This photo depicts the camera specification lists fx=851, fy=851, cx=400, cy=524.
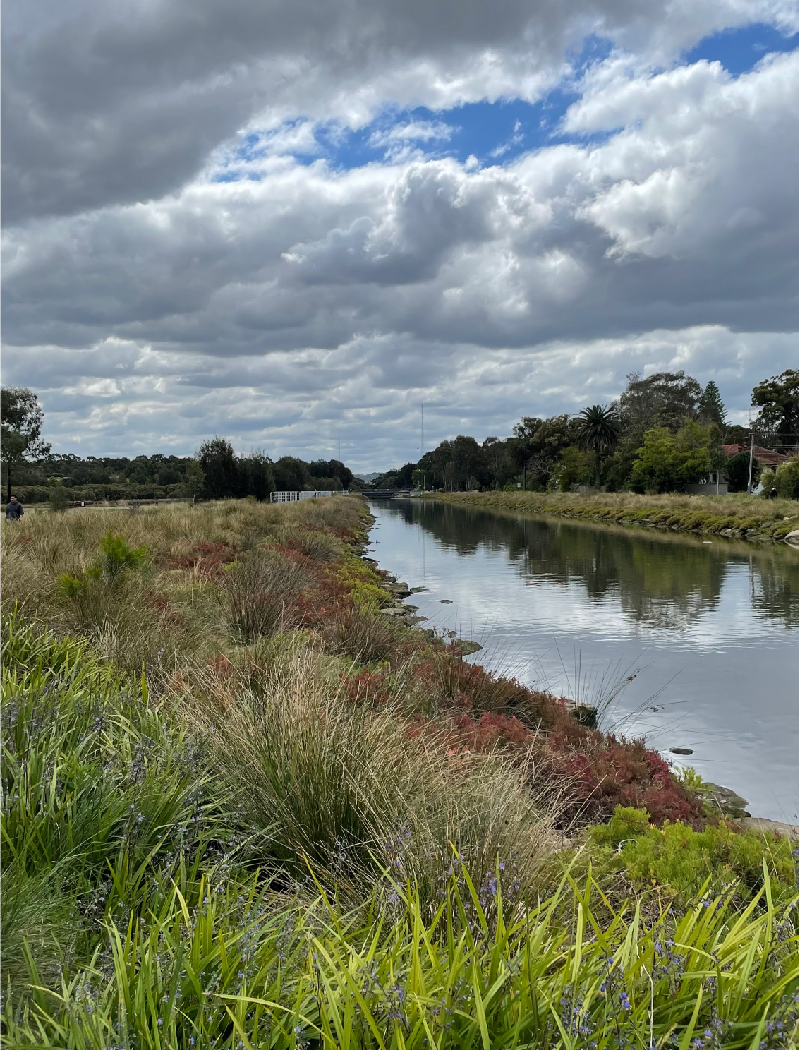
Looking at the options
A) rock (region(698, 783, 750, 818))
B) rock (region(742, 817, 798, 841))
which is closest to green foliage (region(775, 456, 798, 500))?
rock (region(698, 783, 750, 818))

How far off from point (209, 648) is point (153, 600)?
147 centimetres

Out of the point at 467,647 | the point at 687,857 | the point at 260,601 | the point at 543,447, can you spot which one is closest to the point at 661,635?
the point at 467,647

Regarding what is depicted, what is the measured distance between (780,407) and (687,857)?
87.1 meters

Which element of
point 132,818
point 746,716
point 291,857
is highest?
point 132,818

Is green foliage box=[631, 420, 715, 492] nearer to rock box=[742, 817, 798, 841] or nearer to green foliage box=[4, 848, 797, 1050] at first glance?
rock box=[742, 817, 798, 841]

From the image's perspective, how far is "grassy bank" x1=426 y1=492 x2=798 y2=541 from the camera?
39438 mm

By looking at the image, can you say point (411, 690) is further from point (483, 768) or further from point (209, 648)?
point (483, 768)

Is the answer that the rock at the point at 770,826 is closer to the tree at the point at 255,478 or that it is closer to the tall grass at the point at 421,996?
the tall grass at the point at 421,996

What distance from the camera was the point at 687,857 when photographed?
14.9ft

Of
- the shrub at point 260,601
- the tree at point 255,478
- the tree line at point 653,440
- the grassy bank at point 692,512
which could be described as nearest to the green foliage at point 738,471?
the tree line at point 653,440

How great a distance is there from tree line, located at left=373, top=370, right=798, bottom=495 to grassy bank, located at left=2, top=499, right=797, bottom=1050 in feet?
201

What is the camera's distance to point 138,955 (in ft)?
8.39

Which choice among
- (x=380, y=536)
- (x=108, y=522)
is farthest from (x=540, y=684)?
(x=380, y=536)

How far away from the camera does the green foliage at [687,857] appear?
4.25 meters
